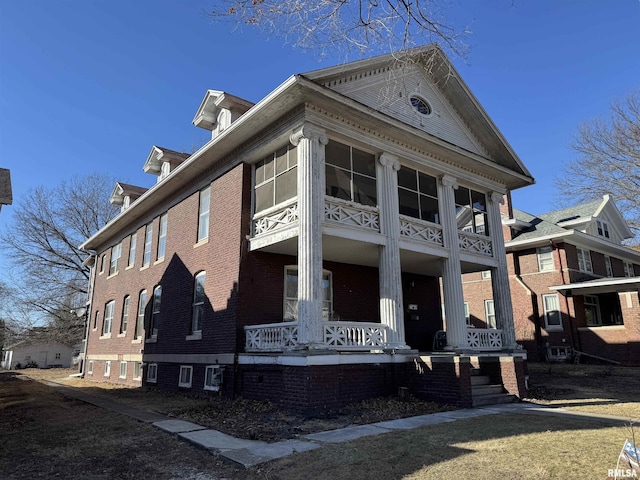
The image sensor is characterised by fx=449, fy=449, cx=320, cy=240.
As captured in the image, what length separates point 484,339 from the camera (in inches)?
579

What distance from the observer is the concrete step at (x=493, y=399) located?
10.9 m

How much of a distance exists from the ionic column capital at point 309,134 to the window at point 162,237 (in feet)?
30.0

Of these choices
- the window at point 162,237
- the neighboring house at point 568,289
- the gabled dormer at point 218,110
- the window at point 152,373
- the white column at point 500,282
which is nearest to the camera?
the gabled dormer at point 218,110

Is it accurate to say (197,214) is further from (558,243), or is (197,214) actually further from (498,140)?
(558,243)

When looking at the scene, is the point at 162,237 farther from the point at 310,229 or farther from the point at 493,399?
the point at 493,399

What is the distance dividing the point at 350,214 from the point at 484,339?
649 centimetres

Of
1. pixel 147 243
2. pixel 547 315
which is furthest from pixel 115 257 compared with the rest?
pixel 547 315

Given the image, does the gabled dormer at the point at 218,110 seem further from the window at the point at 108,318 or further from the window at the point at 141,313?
the window at the point at 108,318

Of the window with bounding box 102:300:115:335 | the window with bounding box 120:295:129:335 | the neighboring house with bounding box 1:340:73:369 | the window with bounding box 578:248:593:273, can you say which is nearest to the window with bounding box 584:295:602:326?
the window with bounding box 578:248:593:273

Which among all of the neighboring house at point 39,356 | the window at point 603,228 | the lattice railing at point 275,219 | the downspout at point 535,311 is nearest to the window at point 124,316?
the lattice railing at point 275,219

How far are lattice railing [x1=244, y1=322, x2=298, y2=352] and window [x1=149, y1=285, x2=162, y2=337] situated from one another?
724cm

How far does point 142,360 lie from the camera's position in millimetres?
18156

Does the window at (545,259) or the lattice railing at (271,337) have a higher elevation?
the window at (545,259)

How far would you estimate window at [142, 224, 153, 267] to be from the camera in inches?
785
